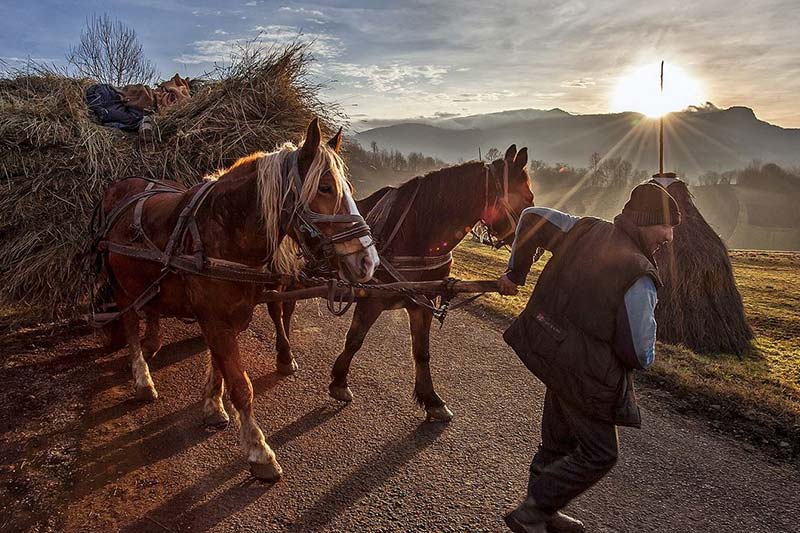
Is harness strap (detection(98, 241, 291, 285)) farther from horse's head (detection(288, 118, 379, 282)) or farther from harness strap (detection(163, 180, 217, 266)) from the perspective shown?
horse's head (detection(288, 118, 379, 282))

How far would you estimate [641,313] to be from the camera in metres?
2.39

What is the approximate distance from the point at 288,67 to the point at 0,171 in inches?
128

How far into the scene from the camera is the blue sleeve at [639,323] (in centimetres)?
239

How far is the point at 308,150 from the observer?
2.96 meters

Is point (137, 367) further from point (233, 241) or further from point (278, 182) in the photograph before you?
point (278, 182)

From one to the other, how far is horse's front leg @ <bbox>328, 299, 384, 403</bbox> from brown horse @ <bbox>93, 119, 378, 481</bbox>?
1.02m

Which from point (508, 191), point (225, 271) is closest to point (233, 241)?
point (225, 271)

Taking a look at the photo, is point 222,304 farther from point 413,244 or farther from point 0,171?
point 0,171

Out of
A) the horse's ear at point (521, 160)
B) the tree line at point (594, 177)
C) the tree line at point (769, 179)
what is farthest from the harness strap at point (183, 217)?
the tree line at point (769, 179)

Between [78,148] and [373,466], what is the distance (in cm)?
448

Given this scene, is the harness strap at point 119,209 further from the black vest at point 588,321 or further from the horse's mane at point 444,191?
the black vest at point 588,321

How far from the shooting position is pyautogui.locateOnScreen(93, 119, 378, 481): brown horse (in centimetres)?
295

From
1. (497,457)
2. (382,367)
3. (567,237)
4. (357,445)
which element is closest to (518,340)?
(567,237)

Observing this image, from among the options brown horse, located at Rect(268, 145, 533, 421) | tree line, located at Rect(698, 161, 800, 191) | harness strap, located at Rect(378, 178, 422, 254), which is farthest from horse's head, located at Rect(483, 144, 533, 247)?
tree line, located at Rect(698, 161, 800, 191)
